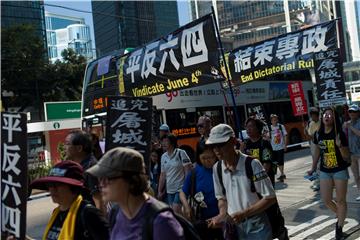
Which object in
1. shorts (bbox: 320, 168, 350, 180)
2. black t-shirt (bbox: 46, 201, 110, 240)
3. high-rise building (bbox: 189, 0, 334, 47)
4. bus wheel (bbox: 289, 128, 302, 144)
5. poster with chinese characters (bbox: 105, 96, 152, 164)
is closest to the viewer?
black t-shirt (bbox: 46, 201, 110, 240)

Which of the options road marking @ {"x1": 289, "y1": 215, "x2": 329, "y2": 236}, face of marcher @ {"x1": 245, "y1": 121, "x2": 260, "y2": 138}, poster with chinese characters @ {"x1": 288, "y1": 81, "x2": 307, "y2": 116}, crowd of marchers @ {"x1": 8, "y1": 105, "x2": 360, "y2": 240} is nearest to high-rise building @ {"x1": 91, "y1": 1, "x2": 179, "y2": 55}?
poster with chinese characters @ {"x1": 288, "y1": 81, "x2": 307, "y2": 116}

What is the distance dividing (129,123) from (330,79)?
4850 millimetres

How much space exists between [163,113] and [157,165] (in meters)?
9.53

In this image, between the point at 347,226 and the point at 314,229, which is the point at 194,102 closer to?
the point at 314,229

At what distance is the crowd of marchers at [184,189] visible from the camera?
2.17 m

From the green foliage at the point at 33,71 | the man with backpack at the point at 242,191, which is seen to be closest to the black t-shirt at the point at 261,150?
the man with backpack at the point at 242,191

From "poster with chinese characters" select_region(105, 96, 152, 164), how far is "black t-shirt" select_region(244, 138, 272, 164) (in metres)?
1.66

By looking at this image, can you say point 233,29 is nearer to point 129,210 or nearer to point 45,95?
point 45,95

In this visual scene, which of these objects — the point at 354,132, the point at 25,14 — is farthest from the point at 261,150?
the point at 25,14

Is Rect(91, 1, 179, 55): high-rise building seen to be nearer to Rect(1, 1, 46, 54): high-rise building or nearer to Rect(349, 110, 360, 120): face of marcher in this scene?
Rect(1, 1, 46, 54): high-rise building

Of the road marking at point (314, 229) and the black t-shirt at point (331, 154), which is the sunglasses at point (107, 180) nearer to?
the black t-shirt at point (331, 154)

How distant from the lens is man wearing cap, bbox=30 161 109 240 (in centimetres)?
253

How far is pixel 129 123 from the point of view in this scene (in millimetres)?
4066

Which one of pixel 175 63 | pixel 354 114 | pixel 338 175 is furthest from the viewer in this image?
pixel 354 114
